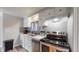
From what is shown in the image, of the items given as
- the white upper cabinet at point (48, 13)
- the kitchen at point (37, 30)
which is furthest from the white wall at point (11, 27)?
the white upper cabinet at point (48, 13)

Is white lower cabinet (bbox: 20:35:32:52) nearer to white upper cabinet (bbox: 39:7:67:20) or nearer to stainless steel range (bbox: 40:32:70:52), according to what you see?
stainless steel range (bbox: 40:32:70:52)

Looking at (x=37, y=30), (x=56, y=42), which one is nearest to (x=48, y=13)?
(x=37, y=30)

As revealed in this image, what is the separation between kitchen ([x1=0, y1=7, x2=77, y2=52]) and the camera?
2.79 feet

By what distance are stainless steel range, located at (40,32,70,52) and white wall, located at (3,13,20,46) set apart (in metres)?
0.34

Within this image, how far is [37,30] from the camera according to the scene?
0.97 m

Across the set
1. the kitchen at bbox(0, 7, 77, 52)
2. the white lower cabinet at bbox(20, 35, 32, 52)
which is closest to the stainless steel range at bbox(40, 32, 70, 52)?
the kitchen at bbox(0, 7, 77, 52)

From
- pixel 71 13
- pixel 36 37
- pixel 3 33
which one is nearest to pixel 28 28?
pixel 36 37

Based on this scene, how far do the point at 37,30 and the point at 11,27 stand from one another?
345 millimetres

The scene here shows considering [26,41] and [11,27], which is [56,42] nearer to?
[26,41]

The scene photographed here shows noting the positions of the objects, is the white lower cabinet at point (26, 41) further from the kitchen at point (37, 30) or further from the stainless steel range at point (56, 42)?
Answer: the stainless steel range at point (56, 42)

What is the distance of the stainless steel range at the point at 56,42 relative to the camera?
2.74 feet

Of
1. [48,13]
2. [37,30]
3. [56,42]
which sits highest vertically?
[48,13]

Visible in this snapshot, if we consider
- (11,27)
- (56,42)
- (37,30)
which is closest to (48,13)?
(37,30)

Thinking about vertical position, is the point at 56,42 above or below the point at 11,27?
below
